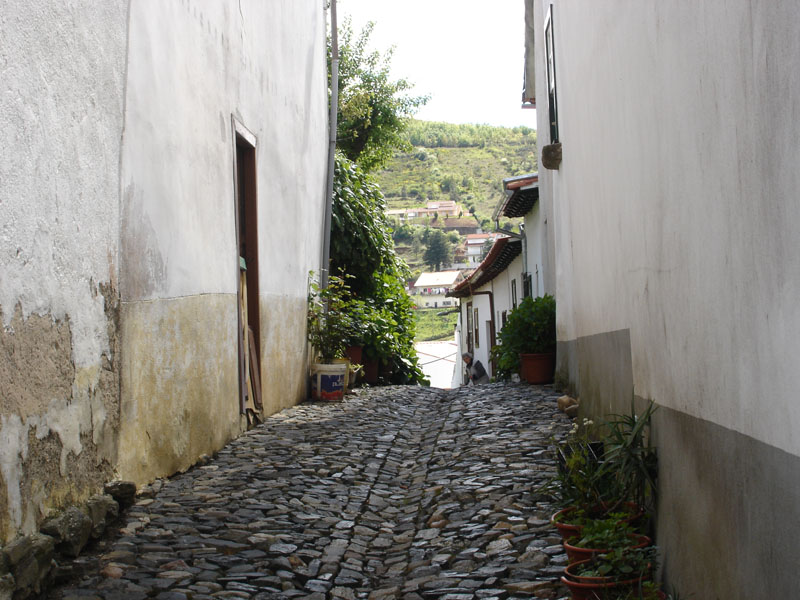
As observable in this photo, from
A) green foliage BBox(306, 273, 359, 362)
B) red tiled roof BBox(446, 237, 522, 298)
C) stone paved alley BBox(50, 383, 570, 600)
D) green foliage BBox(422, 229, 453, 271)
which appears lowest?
stone paved alley BBox(50, 383, 570, 600)

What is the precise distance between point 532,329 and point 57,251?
860 cm

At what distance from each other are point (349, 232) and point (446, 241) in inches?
2657

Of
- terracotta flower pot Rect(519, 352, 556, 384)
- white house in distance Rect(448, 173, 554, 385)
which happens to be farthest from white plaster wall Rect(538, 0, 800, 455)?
white house in distance Rect(448, 173, 554, 385)

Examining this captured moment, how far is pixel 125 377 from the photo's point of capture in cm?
457

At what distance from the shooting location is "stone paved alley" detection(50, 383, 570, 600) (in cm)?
363

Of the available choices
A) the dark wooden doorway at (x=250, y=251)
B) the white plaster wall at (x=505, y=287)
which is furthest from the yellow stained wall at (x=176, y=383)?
the white plaster wall at (x=505, y=287)

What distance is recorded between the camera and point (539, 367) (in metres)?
11.5

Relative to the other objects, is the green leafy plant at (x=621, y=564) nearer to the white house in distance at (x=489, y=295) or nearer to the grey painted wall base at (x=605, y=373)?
the grey painted wall base at (x=605, y=373)

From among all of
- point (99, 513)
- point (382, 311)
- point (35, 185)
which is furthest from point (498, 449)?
point (382, 311)

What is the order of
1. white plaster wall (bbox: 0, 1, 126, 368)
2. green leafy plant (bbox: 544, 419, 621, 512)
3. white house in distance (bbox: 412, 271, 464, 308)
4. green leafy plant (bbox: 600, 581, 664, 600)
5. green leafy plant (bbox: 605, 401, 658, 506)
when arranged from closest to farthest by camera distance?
1. green leafy plant (bbox: 600, 581, 664, 600)
2. white plaster wall (bbox: 0, 1, 126, 368)
3. green leafy plant (bbox: 605, 401, 658, 506)
4. green leafy plant (bbox: 544, 419, 621, 512)
5. white house in distance (bbox: 412, 271, 464, 308)

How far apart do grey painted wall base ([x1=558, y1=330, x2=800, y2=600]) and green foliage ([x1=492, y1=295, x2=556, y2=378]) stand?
749 cm

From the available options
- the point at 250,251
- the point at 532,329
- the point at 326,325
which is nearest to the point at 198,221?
the point at 250,251

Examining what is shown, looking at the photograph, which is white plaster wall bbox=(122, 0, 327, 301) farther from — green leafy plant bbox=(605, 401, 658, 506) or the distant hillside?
the distant hillside

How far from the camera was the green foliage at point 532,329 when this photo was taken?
1160 centimetres
